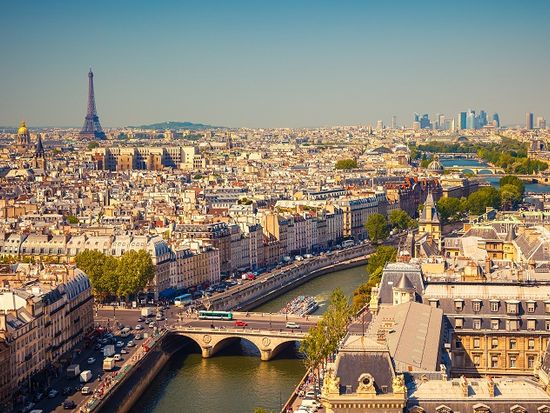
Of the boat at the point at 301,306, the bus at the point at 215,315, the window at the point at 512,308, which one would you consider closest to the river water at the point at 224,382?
the bus at the point at 215,315

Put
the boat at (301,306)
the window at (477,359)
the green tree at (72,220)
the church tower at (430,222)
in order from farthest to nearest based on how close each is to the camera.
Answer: the green tree at (72,220), the church tower at (430,222), the boat at (301,306), the window at (477,359)

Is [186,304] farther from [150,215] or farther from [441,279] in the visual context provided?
[150,215]

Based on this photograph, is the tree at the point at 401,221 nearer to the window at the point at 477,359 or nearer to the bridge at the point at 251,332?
the bridge at the point at 251,332

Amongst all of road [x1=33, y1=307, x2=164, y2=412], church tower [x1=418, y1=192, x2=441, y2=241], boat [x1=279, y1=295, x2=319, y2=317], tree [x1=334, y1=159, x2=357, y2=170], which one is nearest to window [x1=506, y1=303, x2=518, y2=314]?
road [x1=33, y1=307, x2=164, y2=412]

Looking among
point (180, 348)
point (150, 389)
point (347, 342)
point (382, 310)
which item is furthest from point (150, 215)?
point (347, 342)

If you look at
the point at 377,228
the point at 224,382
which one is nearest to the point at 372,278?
the point at 224,382
